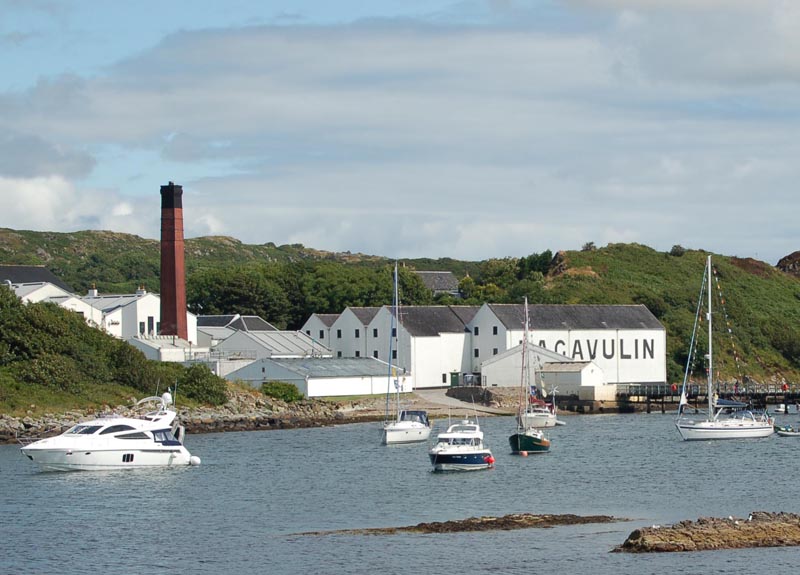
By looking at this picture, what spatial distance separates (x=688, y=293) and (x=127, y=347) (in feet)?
262

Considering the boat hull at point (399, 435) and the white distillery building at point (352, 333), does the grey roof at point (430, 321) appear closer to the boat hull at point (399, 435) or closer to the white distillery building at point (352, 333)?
the white distillery building at point (352, 333)

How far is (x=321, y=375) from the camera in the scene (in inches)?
3780

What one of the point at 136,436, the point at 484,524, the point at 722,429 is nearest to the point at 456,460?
the point at 136,436

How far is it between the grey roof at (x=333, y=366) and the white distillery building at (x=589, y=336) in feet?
35.8

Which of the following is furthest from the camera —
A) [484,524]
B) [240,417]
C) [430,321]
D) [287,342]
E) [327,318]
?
[327,318]

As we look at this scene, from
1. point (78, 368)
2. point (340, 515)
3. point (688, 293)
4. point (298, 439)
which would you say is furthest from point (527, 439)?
point (688, 293)

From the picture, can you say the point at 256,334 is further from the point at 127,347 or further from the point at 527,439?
the point at 527,439

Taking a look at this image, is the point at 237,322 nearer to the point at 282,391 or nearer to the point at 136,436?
the point at 282,391

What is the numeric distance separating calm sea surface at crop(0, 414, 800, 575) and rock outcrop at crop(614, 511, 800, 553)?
44 cm


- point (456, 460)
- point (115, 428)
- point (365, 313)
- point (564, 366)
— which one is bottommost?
point (456, 460)

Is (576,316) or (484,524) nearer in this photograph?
(484,524)

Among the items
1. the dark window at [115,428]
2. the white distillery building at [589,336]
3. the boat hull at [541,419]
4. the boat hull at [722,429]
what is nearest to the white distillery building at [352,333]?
the white distillery building at [589,336]

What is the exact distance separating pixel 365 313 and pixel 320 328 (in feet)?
17.0

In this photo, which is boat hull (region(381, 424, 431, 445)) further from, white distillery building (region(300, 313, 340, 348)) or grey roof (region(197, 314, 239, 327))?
grey roof (region(197, 314, 239, 327))
